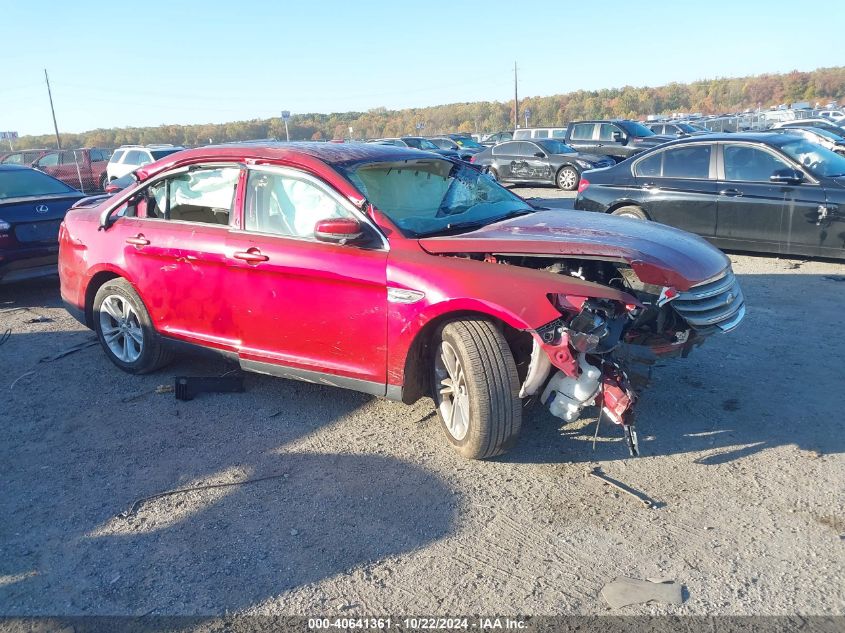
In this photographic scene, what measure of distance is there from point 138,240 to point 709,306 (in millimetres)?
4044

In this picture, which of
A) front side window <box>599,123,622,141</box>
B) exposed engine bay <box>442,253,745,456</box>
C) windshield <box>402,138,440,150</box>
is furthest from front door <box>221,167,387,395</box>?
windshield <box>402,138,440,150</box>

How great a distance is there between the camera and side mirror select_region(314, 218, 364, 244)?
400 cm

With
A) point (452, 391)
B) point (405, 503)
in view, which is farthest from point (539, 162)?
point (405, 503)

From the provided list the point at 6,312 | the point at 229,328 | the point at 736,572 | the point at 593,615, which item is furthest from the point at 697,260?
the point at 6,312

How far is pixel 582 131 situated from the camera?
22.5 m

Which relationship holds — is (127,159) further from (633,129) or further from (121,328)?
(121,328)

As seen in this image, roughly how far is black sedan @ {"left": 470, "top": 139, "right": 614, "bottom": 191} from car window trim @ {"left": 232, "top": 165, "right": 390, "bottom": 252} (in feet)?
48.0

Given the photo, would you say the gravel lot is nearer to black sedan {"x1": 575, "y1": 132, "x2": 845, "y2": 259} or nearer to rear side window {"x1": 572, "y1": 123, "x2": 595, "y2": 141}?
black sedan {"x1": 575, "y1": 132, "x2": 845, "y2": 259}

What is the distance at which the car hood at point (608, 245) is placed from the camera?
12.1 feet

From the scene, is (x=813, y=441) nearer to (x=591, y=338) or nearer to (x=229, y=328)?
(x=591, y=338)

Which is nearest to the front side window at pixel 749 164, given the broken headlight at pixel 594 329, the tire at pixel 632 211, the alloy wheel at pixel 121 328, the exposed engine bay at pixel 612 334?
the tire at pixel 632 211

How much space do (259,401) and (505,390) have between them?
206cm

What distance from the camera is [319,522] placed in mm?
→ 3400

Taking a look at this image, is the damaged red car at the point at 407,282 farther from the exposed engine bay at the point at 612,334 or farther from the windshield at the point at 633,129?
the windshield at the point at 633,129
